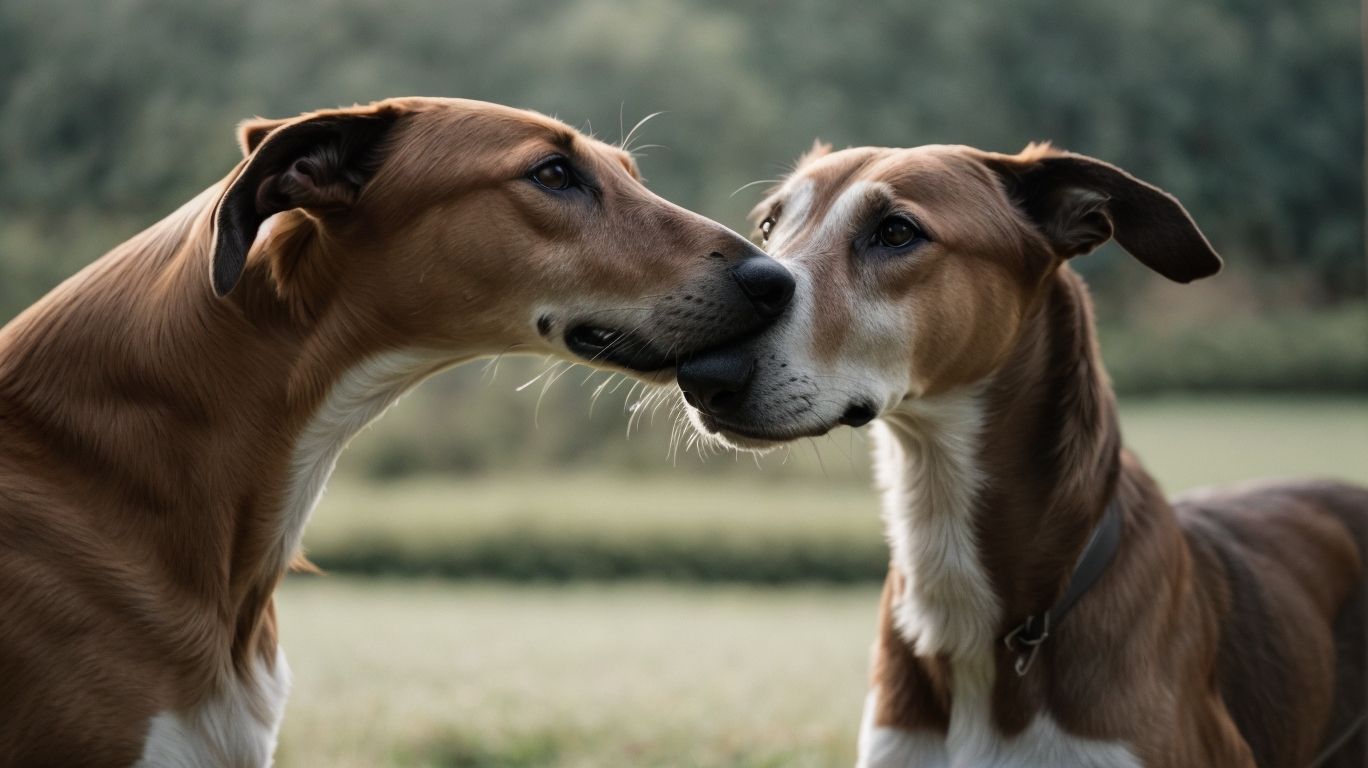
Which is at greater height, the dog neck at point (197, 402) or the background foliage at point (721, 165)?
the dog neck at point (197, 402)

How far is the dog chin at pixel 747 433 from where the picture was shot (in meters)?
3.35

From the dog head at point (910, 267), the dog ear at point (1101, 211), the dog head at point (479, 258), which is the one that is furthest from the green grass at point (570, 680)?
the dog head at point (479, 258)

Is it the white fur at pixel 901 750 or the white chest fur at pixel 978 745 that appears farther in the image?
the white fur at pixel 901 750

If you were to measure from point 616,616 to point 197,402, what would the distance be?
7093 millimetres

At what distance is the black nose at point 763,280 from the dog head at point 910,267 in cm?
8

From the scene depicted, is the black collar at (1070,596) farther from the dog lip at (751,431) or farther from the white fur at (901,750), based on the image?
the dog lip at (751,431)

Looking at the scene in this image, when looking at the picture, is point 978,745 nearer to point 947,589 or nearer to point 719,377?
point 947,589

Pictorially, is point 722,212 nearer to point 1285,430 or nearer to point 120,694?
point 1285,430

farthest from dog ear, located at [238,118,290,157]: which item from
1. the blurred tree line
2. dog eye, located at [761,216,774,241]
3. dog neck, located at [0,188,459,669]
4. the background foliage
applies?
the blurred tree line

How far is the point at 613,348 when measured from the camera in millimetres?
3262

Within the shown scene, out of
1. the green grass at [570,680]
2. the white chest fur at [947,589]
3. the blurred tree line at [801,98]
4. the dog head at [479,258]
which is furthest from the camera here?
the blurred tree line at [801,98]

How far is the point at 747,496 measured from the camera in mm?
11938

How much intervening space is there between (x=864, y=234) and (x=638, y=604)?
7.55m

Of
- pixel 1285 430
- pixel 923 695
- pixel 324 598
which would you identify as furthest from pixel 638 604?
pixel 923 695
